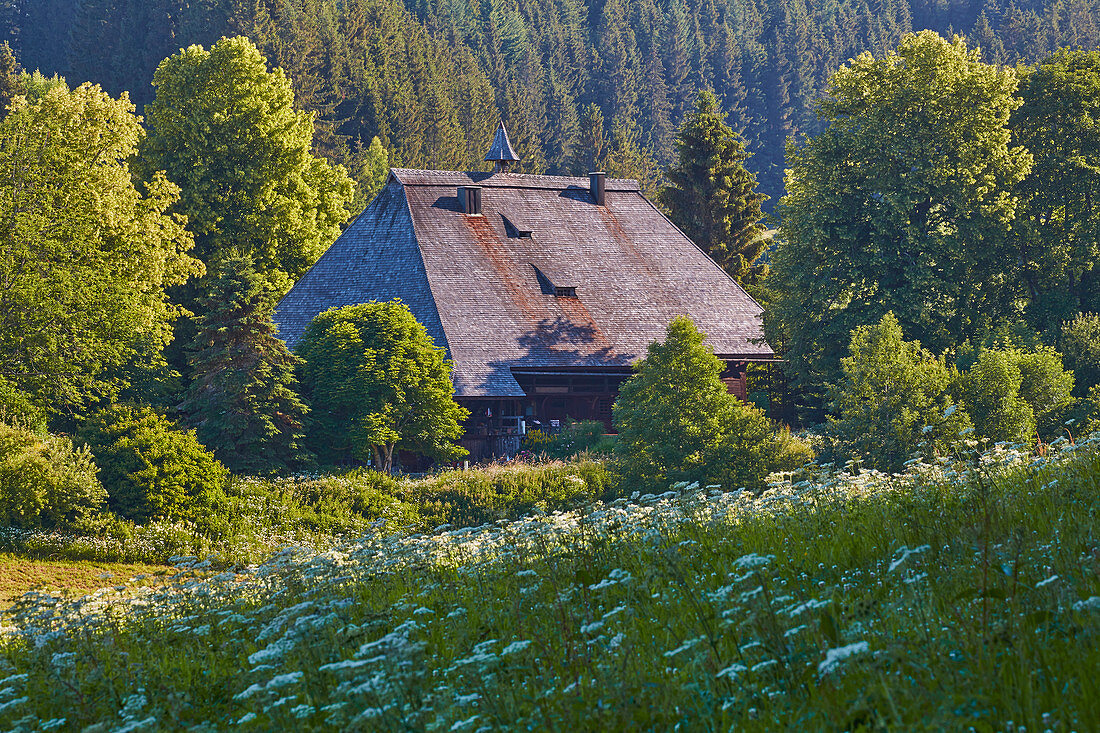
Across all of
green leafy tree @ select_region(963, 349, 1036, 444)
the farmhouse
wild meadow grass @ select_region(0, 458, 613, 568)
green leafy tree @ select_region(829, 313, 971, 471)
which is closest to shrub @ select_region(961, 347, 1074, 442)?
green leafy tree @ select_region(963, 349, 1036, 444)

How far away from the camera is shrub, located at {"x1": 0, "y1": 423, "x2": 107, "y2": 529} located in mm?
24938

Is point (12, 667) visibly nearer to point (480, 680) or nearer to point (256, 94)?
point (480, 680)

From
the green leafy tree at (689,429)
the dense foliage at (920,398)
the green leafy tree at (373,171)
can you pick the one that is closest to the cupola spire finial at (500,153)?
the green leafy tree at (373,171)

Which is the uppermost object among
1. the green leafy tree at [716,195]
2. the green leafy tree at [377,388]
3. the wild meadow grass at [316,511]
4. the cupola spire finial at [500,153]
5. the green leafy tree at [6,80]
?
the green leafy tree at [6,80]

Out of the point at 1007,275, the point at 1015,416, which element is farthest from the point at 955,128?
the point at 1015,416

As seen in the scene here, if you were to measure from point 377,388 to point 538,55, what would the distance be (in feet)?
342

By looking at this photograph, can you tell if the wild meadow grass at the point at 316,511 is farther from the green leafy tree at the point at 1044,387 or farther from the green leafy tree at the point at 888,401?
the green leafy tree at the point at 1044,387

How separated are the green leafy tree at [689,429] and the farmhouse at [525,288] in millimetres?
9709

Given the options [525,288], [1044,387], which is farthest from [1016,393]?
[525,288]

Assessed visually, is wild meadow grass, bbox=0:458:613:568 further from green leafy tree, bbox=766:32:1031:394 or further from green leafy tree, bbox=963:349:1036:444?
green leafy tree, bbox=766:32:1031:394

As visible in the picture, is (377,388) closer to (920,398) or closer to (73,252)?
(73,252)

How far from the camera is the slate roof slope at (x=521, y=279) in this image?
128 feet

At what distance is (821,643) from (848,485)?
665cm

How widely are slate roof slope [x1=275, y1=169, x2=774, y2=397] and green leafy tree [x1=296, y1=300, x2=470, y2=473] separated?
2480mm
